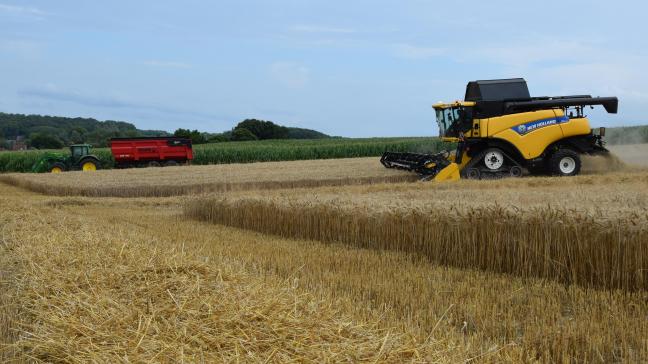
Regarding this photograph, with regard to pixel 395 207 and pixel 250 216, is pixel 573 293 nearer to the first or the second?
pixel 395 207

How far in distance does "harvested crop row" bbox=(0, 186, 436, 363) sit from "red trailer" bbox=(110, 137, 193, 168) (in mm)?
27195

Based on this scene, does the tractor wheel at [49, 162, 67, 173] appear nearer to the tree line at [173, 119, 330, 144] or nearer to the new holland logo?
the new holland logo

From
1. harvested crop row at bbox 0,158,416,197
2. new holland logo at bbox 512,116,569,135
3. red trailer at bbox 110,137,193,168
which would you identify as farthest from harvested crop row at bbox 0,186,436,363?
red trailer at bbox 110,137,193,168

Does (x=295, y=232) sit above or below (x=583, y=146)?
below

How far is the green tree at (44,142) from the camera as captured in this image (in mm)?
65875

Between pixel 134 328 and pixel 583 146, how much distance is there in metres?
18.0

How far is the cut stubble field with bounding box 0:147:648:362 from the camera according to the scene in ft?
12.2

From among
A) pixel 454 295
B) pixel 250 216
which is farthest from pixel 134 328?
pixel 250 216

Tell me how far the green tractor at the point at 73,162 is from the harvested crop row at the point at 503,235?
2374 cm

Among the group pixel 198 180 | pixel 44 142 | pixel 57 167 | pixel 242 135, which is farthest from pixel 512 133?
pixel 44 142

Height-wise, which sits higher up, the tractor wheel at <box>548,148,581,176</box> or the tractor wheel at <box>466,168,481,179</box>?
the tractor wheel at <box>548,148,581,176</box>

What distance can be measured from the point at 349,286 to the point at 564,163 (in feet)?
46.8

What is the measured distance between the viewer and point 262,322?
3900 mm

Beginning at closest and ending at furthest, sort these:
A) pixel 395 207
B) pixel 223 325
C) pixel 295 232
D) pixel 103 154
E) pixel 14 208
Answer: pixel 223 325 < pixel 395 207 < pixel 295 232 < pixel 14 208 < pixel 103 154
